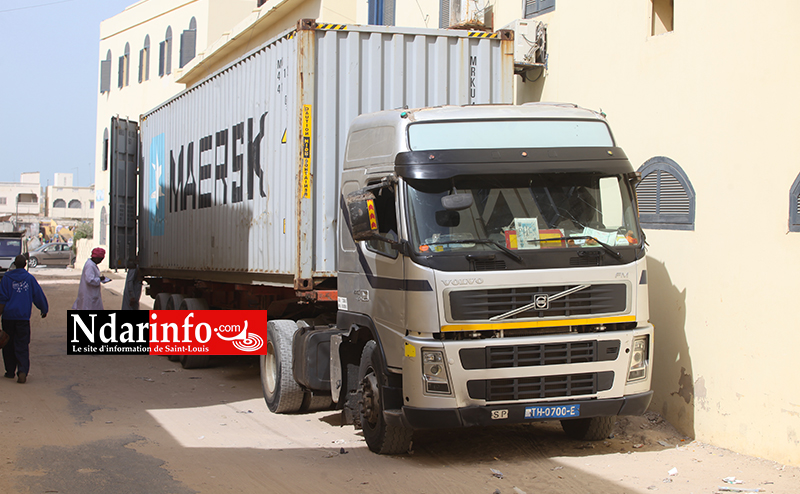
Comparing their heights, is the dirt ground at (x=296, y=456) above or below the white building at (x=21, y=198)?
below

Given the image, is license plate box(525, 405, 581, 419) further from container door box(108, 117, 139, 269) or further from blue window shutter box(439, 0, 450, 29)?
container door box(108, 117, 139, 269)

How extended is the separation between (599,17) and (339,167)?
3.44 meters

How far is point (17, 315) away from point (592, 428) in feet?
25.4

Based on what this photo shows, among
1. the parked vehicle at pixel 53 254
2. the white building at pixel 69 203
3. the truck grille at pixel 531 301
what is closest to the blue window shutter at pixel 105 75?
the parked vehicle at pixel 53 254

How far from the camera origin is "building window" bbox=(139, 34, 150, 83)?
33.8 meters

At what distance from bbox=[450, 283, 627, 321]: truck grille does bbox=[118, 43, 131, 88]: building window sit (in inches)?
1336

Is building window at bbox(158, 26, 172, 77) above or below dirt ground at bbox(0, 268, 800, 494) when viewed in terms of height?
above

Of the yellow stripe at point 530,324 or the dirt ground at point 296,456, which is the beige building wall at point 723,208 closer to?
the dirt ground at point 296,456

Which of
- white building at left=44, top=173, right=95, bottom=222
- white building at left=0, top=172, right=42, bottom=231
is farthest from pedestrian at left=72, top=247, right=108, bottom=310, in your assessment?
white building at left=0, top=172, right=42, bottom=231

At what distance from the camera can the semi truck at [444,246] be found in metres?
5.95

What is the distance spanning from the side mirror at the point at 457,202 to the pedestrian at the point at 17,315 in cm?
702

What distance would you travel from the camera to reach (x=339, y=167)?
26.8 feet

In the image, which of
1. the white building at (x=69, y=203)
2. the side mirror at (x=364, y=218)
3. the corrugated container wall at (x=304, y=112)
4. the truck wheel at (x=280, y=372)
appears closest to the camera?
the side mirror at (x=364, y=218)

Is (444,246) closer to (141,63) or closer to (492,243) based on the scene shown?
(492,243)
